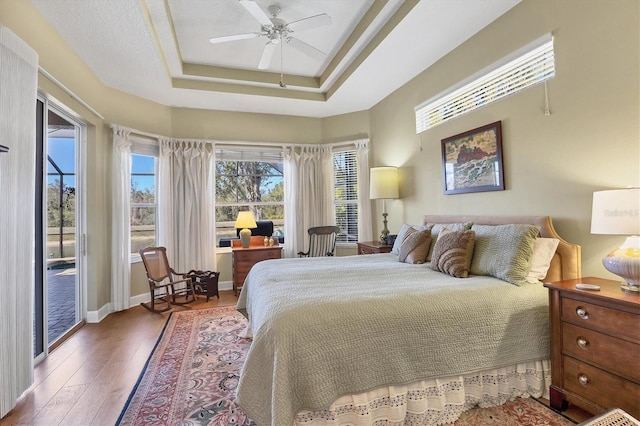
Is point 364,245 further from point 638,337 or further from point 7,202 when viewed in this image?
point 7,202

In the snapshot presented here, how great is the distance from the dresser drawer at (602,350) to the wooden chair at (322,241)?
11.0ft

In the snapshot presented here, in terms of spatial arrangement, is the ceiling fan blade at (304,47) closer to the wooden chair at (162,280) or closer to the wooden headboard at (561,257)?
the wooden headboard at (561,257)

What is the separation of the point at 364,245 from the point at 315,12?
2.82m

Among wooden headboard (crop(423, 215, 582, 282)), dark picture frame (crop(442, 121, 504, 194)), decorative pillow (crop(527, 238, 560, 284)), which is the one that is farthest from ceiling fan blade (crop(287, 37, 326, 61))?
decorative pillow (crop(527, 238, 560, 284))

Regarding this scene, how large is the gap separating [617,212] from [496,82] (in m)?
1.66

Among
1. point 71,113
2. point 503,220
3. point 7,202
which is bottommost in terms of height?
point 503,220

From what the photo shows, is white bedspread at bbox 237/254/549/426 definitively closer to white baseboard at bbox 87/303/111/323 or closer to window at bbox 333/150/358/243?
white baseboard at bbox 87/303/111/323

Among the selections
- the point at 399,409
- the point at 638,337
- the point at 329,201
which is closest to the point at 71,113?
the point at 329,201

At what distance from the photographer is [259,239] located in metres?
5.03


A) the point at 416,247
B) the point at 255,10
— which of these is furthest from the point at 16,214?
the point at 416,247

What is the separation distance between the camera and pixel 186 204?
15.3 ft

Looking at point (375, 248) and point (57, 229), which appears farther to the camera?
point (375, 248)

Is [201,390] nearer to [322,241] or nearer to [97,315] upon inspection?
[97,315]

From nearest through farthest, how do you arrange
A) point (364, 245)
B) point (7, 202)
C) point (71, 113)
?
point (7, 202)
point (71, 113)
point (364, 245)
